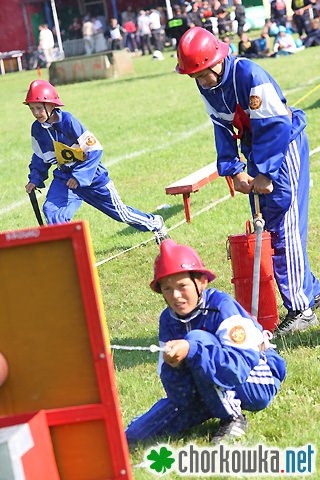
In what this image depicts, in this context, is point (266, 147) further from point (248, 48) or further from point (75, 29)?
point (75, 29)

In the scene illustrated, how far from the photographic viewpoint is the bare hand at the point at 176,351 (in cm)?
463

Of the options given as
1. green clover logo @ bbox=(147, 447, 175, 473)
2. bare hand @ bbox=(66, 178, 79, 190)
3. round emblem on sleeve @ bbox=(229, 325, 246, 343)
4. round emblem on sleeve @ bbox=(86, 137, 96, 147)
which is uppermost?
round emblem on sleeve @ bbox=(86, 137, 96, 147)

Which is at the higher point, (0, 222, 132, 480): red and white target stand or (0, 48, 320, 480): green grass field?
(0, 222, 132, 480): red and white target stand

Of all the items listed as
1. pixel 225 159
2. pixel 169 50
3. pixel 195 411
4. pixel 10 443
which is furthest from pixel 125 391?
pixel 169 50

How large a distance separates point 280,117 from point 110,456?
3.08 m

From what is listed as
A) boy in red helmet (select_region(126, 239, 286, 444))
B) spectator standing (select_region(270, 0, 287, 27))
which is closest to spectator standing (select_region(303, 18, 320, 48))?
spectator standing (select_region(270, 0, 287, 27))

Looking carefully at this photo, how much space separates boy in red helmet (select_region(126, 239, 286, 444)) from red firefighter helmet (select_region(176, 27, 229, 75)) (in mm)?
1787

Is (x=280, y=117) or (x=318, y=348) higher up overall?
(x=280, y=117)

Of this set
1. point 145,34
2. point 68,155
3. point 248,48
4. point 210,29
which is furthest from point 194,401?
point 145,34

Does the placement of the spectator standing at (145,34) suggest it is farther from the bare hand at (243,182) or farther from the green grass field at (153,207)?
the bare hand at (243,182)

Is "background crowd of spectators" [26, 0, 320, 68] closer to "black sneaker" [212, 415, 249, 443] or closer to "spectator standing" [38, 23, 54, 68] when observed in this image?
"spectator standing" [38, 23, 54, 68]

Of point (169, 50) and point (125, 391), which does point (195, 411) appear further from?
point (169, 50)

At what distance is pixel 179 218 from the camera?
1170cm

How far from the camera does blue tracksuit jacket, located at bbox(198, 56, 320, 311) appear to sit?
6445 mm
